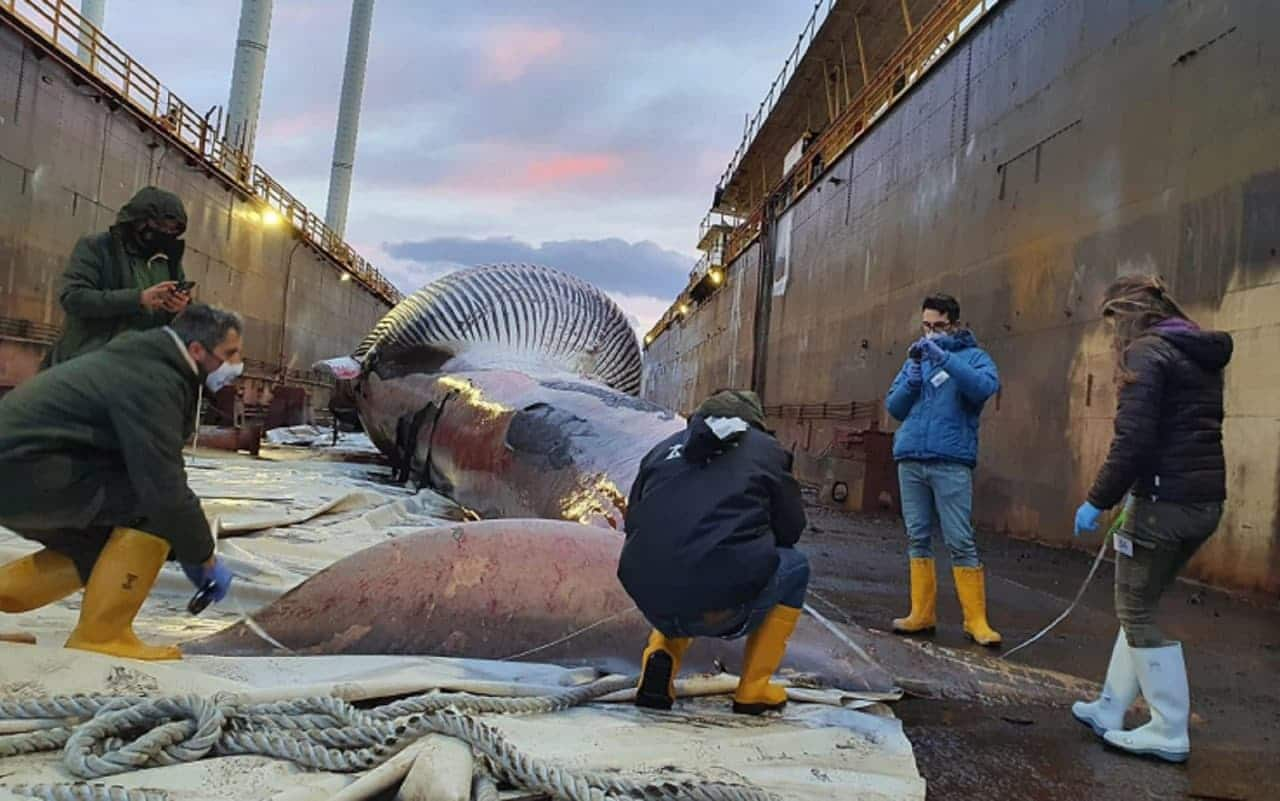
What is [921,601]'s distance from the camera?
382 cm

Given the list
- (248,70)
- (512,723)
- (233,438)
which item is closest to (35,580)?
(512,723)

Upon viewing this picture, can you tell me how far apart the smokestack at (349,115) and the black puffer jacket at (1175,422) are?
4327cm

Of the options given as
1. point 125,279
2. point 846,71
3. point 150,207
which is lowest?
point 125,279

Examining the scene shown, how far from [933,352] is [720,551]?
1862mm

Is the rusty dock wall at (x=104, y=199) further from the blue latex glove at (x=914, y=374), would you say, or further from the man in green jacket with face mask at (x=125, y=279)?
the blue latex glove at (x=914, y=374)

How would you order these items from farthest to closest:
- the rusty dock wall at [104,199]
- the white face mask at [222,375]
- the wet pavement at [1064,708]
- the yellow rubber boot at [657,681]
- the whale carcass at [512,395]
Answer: the rusty dock wall at [104,199], the whale carcass at [512,395], the white face mask at [222,375], the yellow rubber boot at [657,681], the wet pavement at [1064,708]

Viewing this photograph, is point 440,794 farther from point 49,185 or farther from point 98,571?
point 49,185

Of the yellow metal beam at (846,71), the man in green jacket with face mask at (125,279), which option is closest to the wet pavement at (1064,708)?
the man in green jacket with face mask at (125,279)

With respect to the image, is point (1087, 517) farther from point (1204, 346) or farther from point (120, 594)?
point (120, 594)

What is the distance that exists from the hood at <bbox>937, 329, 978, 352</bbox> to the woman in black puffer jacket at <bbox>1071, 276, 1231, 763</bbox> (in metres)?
1.24

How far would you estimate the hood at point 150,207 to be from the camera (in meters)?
3.05

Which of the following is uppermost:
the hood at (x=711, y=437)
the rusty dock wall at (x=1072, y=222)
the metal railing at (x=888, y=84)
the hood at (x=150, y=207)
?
the metal railing at (x=888, y=84)

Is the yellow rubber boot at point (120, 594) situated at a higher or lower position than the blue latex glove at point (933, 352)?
lower

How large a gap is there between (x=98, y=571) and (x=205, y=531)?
288 millimetres
